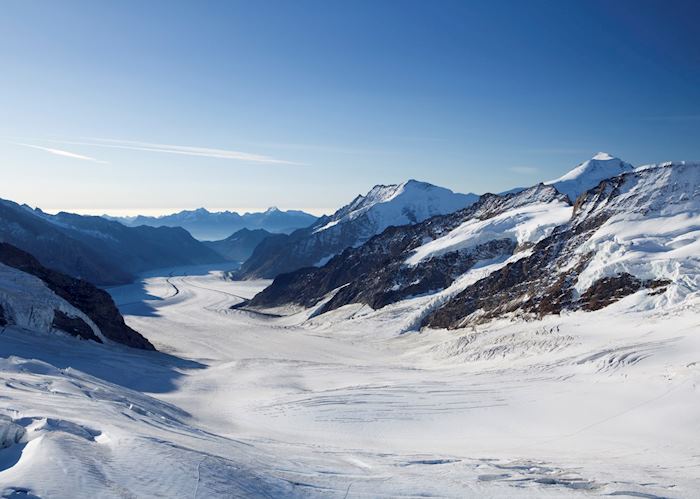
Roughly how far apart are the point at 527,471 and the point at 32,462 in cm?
1290

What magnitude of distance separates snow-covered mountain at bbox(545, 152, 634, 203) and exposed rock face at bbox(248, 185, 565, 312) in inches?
3084

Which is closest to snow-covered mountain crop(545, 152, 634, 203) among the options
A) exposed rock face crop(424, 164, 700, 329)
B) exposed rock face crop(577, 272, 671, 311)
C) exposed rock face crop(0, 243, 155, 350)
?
exposed rock face crop(424, 164, 700, 329)

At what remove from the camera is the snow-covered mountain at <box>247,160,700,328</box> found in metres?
41.8

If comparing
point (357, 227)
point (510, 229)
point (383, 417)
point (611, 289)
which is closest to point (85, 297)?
point (383, 417)

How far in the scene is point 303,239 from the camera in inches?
6885

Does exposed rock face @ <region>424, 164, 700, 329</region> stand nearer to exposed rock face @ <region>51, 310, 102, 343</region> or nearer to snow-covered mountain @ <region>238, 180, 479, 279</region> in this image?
exposed rock face @ <region>51, 310, 102, 343</region>

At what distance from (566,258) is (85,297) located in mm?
47258

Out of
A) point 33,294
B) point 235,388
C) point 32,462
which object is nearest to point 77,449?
point 32,462

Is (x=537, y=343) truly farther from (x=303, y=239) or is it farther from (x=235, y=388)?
(x=303, y=239)

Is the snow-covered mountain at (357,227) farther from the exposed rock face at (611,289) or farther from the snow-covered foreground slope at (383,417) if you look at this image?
the exposed rock face at (611,289)

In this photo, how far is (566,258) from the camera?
50812 millimetres

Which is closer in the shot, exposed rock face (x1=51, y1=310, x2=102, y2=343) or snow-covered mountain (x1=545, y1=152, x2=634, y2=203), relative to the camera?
exposed rock face (x1=51, y1=310, x2=102, y2=343)

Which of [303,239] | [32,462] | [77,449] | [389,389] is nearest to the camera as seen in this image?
[32,462]

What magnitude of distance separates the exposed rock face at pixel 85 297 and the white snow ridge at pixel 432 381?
389cm
